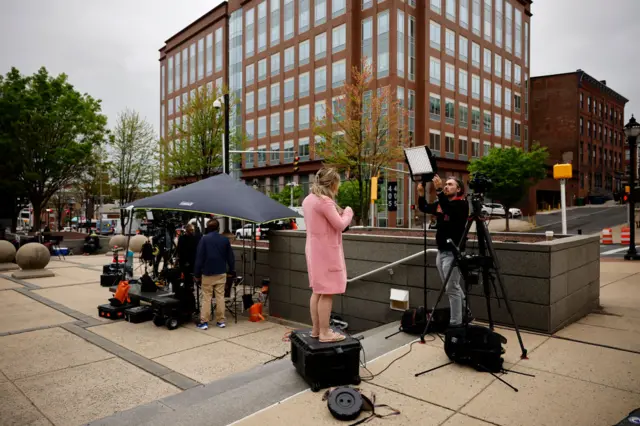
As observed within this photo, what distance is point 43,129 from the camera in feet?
92.8

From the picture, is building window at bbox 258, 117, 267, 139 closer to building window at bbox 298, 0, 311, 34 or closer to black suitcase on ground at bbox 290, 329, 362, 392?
building window at bbox 298, 0, 311, 34

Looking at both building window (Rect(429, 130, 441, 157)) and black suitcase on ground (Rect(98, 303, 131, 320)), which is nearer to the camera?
black suitcase on ground (Rect(98, 303, 131, 320))

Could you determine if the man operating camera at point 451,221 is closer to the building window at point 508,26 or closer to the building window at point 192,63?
the building window at point 508,26

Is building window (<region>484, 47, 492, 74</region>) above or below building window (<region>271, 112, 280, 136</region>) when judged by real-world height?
above

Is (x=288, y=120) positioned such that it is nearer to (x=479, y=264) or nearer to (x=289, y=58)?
(x=289, y=58)

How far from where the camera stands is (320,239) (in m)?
4.50

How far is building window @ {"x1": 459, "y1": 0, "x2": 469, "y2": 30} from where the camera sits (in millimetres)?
49125

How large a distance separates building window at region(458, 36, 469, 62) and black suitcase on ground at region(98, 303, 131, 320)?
4863 centimetres

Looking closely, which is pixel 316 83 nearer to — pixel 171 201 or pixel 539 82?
A: pixel 171 201

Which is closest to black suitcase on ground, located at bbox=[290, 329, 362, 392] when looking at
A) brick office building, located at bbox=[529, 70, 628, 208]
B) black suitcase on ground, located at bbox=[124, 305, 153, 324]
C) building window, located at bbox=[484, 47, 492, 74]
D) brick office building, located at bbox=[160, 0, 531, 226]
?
black suitcase on ground, located at bbox=[124, 305, 153, 324]

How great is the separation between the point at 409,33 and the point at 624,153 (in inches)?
2950

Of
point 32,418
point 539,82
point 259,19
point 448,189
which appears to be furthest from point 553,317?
point 539,82

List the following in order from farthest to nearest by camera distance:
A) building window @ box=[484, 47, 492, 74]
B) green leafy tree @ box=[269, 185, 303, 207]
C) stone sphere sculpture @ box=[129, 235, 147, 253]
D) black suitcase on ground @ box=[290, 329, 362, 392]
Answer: building window @ box=[484, 47, 492, 74] → green leafy tree @ box=[269, 185, 303, 207] → stone sphere sculpture @ box=[129, 235, 147, 253] → black suitcase on ground @ box=[290, 329, 362, 392]

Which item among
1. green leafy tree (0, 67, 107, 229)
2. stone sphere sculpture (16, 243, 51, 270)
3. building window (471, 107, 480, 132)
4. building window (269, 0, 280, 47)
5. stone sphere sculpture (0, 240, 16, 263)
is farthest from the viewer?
building window (269, 0, 280, 47)
